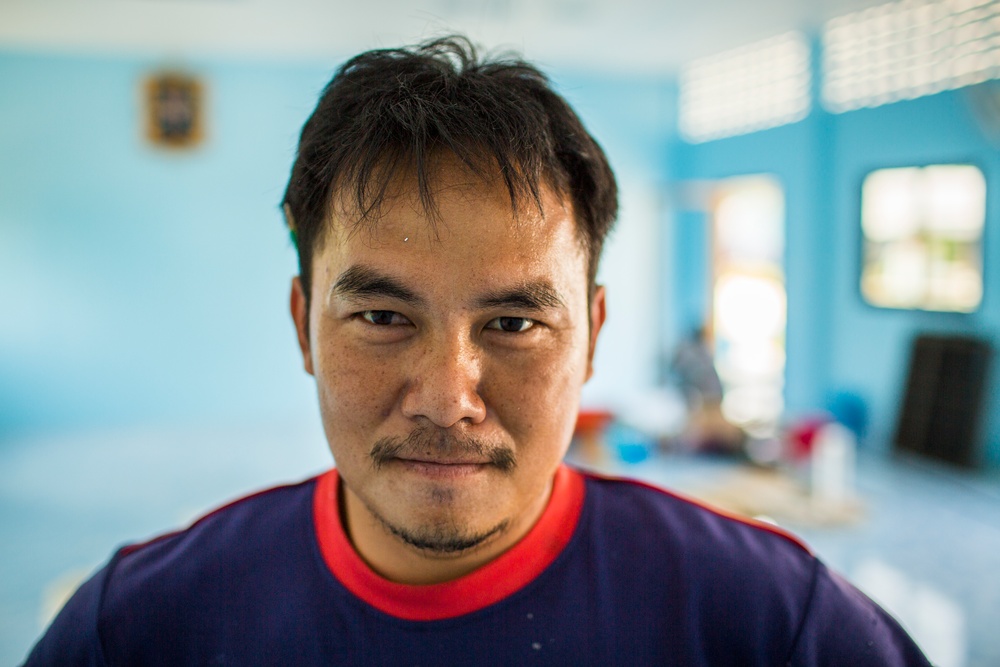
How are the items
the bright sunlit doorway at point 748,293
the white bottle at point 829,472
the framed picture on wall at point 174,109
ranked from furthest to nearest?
1. the bright sunlit doorway at point 748,293
2. the framed picture on wall at point 174,109
3. the white bottle at point 829,472

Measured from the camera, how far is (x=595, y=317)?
945 mm

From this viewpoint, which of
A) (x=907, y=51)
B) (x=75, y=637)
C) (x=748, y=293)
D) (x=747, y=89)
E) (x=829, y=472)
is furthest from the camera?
(x=748, y=293)

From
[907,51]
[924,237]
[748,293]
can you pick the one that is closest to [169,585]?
[924,237]

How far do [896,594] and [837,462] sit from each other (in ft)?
4.29

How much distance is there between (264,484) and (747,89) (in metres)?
5.43

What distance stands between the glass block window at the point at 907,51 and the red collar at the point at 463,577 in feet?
17.3

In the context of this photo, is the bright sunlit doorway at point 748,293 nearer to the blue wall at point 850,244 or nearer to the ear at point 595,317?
the blue wall at point 850,244

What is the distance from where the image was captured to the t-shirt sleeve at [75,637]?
0.86m

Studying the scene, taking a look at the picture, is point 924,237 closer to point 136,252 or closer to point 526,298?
point 526,298

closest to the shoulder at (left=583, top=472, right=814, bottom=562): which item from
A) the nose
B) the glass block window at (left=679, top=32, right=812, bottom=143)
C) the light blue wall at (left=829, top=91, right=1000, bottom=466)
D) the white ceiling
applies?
the nose

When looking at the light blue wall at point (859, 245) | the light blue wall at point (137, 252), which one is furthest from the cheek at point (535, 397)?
the light blue wall at point (137, 252)

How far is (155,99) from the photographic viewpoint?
670cm

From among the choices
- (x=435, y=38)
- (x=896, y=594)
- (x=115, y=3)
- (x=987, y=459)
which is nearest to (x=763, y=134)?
(x=987, y=459)

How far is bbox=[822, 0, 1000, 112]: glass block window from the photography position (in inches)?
191
